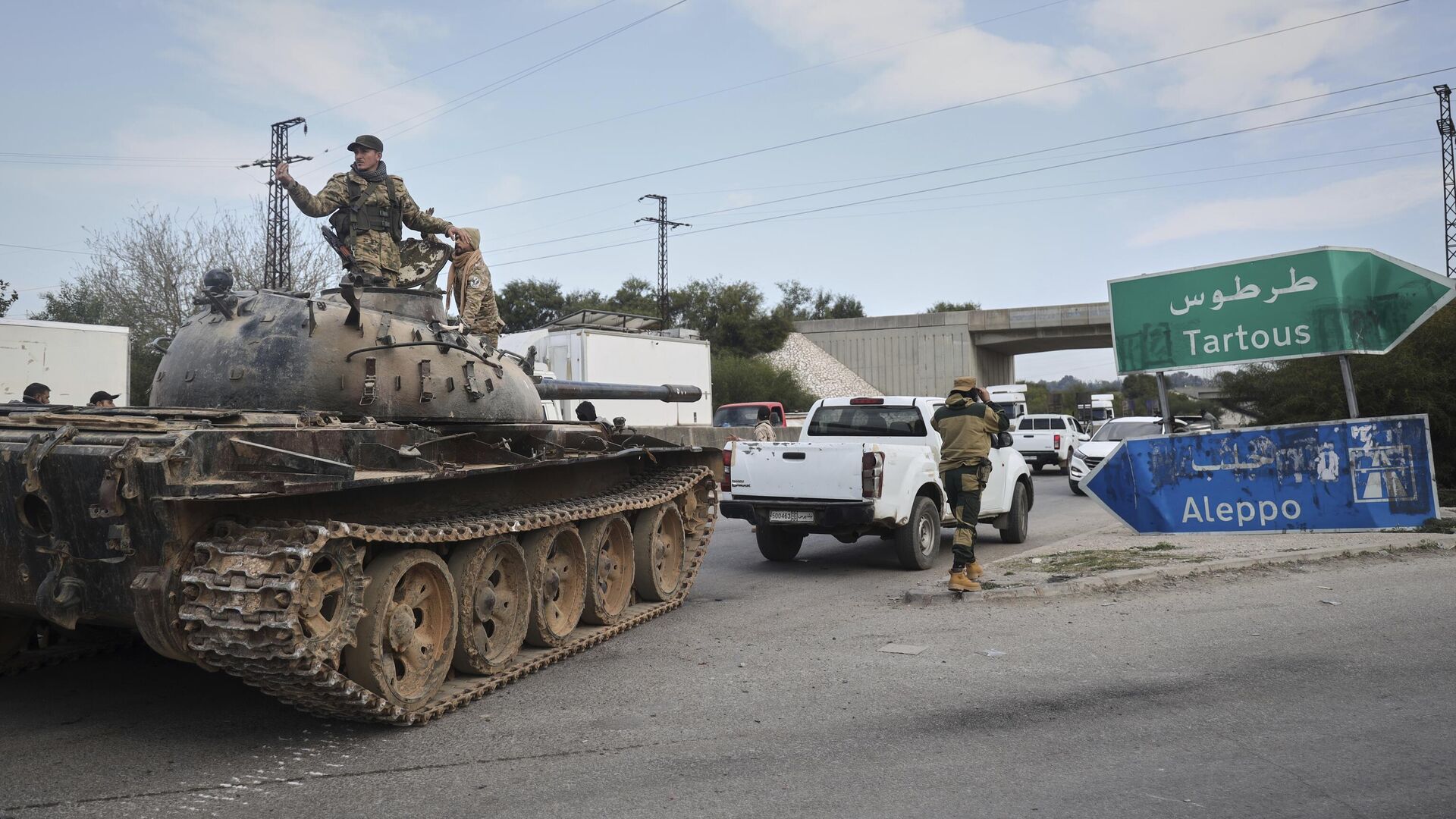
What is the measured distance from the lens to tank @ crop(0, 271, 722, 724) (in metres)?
4.81

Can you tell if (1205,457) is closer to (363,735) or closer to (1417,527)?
(1417,527)

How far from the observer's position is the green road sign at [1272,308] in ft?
34.0

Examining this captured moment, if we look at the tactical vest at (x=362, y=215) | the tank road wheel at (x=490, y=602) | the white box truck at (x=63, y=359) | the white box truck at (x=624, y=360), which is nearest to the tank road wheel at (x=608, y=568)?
the tank road wheel at (x=490, y=602)

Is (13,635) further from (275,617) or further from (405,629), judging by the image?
(275,617)

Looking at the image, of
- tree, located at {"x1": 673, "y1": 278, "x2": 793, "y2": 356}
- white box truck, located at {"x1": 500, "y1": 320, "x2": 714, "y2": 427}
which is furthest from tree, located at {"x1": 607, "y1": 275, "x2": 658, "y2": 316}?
white box truck, located at {"x1": 500, "y1": 320, "x2": 714, "y2": 427}

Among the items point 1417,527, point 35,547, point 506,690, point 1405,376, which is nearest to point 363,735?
point 506,690

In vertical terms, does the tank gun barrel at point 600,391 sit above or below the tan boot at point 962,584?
above

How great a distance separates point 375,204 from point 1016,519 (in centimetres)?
826

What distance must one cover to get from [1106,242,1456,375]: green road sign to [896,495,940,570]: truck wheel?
9.08 ft

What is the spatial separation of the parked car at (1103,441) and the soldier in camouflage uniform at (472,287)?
13.7m

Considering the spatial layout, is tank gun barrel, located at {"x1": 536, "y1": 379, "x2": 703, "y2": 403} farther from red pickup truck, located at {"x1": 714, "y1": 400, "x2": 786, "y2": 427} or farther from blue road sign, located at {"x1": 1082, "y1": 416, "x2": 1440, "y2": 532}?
red pickup truck, located at {"x1": 714, "y1": 400, "x2": 786, "y2": 427}

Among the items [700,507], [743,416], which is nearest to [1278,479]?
[700,507]

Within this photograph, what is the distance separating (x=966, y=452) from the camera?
9.31 meters

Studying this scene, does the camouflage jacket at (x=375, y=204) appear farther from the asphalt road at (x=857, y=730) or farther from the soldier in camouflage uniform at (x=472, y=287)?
the asphalt road at (x=857, y=730)
